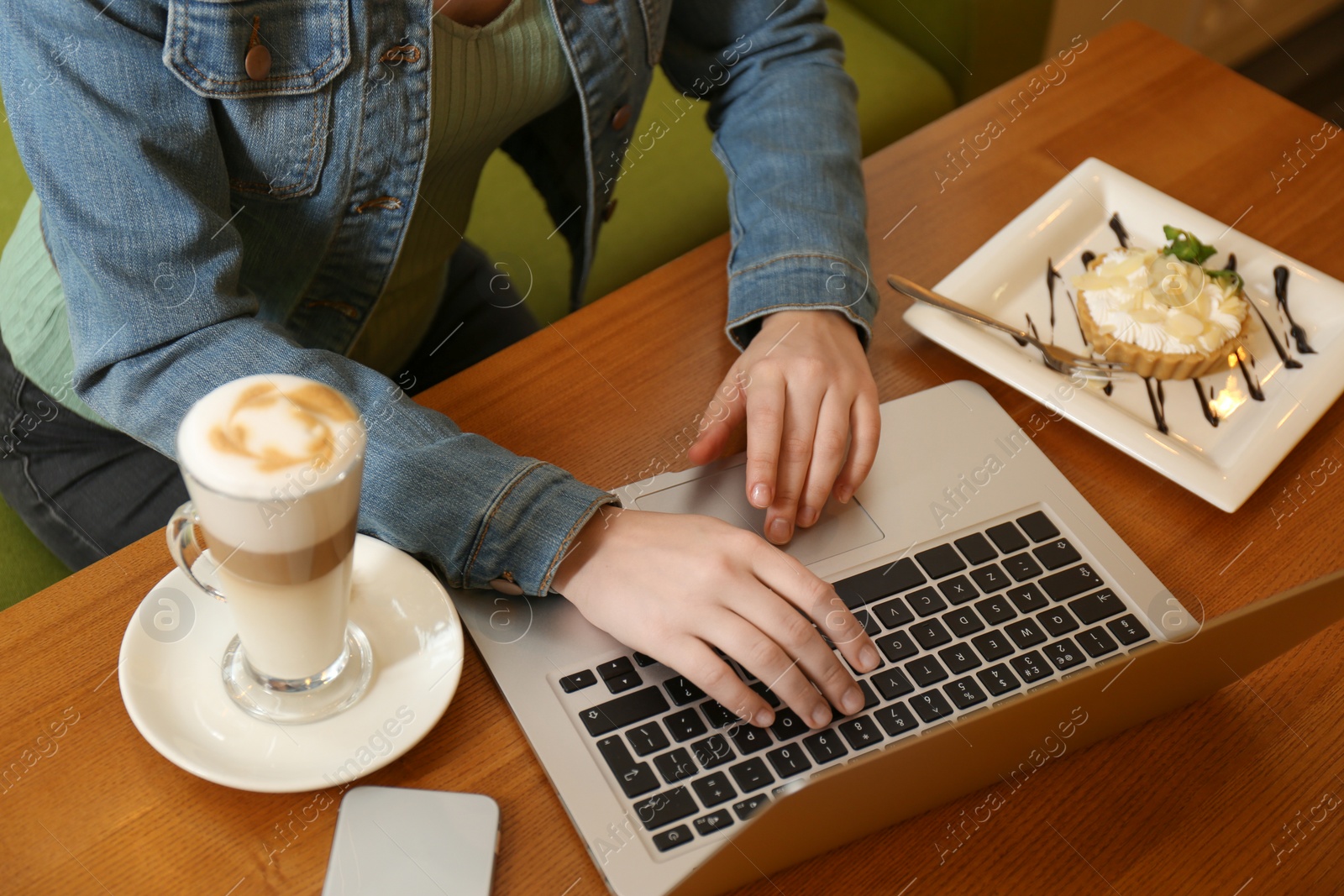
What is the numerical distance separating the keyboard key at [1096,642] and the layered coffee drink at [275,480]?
0.40m

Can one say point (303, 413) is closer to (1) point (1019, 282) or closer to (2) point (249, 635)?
(2) point (249, 635)

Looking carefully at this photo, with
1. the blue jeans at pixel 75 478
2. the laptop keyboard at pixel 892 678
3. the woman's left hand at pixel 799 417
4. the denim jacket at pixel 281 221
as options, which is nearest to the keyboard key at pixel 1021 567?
the laptop keyboard at pixel 892 678

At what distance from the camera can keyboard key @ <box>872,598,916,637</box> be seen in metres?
0.56

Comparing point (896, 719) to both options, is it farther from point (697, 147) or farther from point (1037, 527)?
point (697, 147)

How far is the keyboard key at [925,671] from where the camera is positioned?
1.75ft

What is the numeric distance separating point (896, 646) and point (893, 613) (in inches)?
0.9

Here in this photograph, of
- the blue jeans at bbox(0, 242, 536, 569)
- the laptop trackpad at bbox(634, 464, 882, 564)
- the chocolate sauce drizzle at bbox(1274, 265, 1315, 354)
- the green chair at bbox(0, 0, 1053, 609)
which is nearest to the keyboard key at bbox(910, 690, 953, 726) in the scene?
the laptop trackpad at bbox(634, 464, 882, 564)

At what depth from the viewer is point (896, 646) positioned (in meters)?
0.55

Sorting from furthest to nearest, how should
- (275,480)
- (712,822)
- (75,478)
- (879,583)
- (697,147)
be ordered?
1. (697,147)
2. (75,478)
3. (879,583)
4. (712,822)
5. (275,480)

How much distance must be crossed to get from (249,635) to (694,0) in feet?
2.24

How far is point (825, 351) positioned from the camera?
68cm

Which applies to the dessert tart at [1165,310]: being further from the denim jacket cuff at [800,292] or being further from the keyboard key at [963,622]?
the keyboard key at [963,622]

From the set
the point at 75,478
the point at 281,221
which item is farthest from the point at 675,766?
the point at 75,478

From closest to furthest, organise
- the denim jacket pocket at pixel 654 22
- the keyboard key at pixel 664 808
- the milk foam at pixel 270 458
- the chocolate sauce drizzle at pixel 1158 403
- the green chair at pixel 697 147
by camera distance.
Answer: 1. the milk foam at pixel 270 458
2. the keyboard key at pixel 664 808
3. the chocolate sauce drizzle at pixel 1158 403
4. the denim jacket pocket at pixel 654 22
5. the green chair at pixel 697 147
